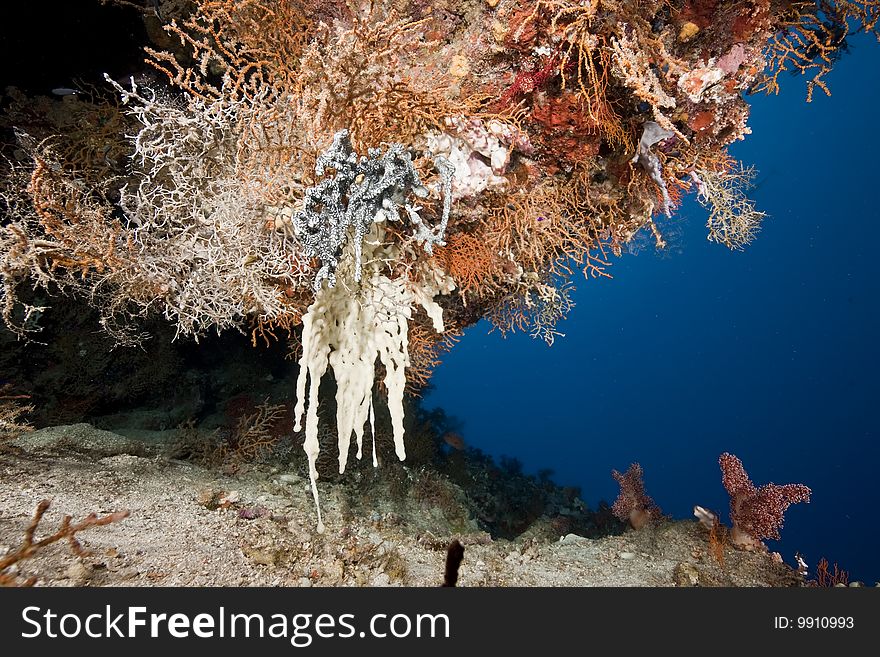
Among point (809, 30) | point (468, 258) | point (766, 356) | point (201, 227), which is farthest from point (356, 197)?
point (766, 356)

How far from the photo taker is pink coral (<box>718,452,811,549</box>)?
401 centimetres

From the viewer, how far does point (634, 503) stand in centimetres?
548

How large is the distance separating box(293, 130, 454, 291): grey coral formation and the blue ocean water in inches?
1787

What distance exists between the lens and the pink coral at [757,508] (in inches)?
158

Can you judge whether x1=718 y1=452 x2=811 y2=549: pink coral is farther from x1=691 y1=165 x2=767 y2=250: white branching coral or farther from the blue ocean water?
the blue ocean water

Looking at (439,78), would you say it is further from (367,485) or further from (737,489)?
(737,489)

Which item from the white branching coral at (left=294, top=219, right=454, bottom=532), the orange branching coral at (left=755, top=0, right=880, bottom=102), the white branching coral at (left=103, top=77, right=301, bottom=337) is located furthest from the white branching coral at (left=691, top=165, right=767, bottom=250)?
the white branching coral at (left=103, top=77, right=301, bottom=337)

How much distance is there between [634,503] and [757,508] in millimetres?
1582

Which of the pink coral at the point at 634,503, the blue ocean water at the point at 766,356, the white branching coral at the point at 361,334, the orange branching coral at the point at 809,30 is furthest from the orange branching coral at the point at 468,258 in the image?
the blue ocean water at the point at 766,356

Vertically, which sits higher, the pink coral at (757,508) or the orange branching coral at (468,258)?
the orange branching coral at (468,258)

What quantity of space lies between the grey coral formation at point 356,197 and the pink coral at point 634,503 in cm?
475

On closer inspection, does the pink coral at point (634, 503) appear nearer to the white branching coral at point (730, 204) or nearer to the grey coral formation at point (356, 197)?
the white branching coral at point (730, 204)

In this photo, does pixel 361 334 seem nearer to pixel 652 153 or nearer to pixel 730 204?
pixel 652 153
